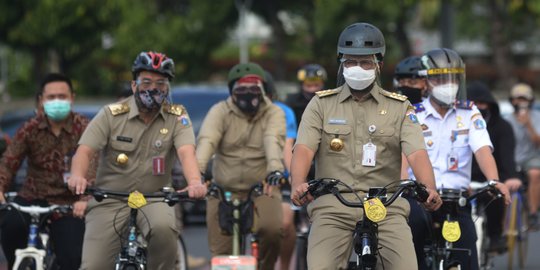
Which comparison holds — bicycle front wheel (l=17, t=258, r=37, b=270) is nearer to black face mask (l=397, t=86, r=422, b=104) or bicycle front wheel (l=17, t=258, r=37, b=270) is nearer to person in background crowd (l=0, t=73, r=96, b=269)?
person in background crowd (l=0, t=73, r=96, b=269)

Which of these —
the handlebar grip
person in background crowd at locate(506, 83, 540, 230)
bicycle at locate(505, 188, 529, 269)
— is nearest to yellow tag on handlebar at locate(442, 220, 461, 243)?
the handlebar grip

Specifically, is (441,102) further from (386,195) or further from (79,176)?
(79,176)

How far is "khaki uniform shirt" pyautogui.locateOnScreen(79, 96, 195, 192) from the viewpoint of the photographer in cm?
880

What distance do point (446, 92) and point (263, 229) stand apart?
2.21 m

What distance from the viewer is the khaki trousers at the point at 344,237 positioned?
23.8 feet

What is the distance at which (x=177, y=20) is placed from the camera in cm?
3950

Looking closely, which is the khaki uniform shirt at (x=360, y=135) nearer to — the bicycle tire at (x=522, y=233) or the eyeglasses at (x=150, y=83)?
the eyeglasses at (x=150, y=83)

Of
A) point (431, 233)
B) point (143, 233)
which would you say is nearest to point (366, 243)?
point (431, 233)

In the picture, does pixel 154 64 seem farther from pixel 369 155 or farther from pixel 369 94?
pixel 369 155

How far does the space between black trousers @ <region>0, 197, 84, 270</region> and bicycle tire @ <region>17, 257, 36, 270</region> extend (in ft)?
0.65

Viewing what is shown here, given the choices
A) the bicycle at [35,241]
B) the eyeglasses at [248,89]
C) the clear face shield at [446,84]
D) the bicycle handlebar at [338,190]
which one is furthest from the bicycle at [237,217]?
the bicycle handlebar at [338,190]

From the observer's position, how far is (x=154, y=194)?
334 inches

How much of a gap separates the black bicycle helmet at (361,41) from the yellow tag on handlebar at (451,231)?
1.42 metres

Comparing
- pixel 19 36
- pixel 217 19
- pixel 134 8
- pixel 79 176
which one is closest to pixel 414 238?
pixel 79 176
